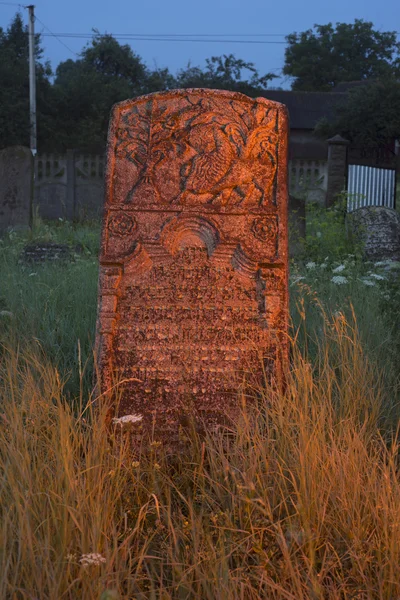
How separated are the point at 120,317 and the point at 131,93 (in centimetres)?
3386

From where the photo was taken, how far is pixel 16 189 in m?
11.5

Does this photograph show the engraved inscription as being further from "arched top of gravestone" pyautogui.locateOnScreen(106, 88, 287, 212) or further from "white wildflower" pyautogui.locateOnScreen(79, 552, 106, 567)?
"white wildflower" pyautogui.locateOnScreen(79, 552, 106, 567)

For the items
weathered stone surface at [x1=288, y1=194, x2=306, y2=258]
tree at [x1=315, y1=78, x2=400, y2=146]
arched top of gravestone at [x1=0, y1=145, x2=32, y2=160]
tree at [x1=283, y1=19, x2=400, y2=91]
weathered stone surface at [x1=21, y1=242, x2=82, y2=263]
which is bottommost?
weathered stone surface at [x1=21, y1=242, x2=82, y2=263]

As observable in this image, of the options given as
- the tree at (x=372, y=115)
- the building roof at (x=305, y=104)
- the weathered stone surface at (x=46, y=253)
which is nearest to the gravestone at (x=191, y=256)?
the weathered stone surface at (x=46, y=253)

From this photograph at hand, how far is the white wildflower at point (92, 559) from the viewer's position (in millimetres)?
2275

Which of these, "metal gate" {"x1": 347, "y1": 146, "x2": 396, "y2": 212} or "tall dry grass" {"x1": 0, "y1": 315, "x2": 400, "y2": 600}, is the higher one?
"metal gate" {"x1": 347, "y1": 146, "x2": 396, "y2": 212}

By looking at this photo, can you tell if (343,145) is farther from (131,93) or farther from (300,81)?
(300,81)

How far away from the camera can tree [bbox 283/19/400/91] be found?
51.2 meters

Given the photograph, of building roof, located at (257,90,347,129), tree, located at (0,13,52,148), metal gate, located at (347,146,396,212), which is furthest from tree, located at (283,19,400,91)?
metal gate, located at (347,146,396,212)

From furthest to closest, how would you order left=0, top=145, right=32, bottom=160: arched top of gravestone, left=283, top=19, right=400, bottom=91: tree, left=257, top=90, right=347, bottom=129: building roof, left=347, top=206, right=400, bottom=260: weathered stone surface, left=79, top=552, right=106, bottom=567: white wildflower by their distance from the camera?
1. left=283, top=19, right=400, bottom=91: tree
2. left=257, top=90, right=347, bottom=129: building roof
3. left=0, top=145, right=32, bottom=160: arched top of gravestone
4. left=347, top=206, right=400, bottom=260: weathered stone surface
5. left=79, top=552, right=106, bottom=567: white wildflower

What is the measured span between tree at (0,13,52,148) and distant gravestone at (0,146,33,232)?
53.9 feet

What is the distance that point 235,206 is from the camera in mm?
3842

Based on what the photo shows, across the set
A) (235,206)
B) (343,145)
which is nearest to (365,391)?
(235,206)

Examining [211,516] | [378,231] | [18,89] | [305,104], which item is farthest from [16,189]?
[305,104]
